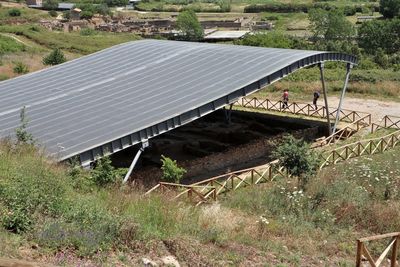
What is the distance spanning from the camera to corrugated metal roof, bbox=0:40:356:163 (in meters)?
16.6

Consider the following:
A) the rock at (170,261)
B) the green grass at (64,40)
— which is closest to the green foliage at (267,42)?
the green grass at (64,40)

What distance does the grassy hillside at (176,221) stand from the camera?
8.67m

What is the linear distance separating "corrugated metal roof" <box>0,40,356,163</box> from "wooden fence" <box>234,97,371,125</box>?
4686 mm

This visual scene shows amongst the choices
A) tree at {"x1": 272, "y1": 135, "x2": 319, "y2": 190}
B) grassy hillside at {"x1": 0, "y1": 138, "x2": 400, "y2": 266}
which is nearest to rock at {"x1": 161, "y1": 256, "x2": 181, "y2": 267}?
grassy hillside at {"x1": 0, "y1": 138, "x2": 400, "y2": 266}

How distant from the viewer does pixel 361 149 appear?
23016mm

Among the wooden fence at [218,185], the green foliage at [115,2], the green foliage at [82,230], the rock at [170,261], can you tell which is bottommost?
the green foliage at [115,2]

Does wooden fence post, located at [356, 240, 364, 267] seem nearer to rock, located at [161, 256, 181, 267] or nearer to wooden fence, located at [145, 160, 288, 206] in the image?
rock, located at [161, 256, 181, 267]

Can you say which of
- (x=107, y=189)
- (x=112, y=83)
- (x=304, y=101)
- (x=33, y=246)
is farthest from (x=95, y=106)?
→ (x=304, y=101)

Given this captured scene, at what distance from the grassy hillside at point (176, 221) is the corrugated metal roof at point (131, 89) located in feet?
8.23

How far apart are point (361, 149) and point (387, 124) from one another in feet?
22.8

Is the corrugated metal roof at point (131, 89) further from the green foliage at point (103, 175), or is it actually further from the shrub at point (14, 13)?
the shrub at point (14, 13)

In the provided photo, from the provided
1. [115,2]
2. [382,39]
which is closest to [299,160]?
[382,39]

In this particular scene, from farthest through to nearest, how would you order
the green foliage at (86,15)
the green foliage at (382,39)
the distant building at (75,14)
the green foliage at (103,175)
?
the distant building at (75,14) < the green foliage at (86,15) < the green foliage at (382,39) < the green foliage at (103,175)

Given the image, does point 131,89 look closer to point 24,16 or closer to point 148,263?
point 148,263
